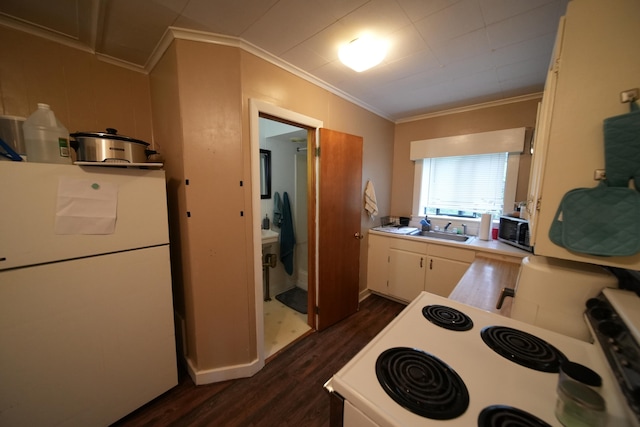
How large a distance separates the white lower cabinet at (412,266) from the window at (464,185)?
75cm

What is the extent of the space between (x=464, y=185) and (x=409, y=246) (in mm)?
1070

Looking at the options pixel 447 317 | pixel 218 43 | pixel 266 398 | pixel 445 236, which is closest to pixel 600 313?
pixel 447 317

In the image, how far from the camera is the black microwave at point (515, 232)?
6.60 ft

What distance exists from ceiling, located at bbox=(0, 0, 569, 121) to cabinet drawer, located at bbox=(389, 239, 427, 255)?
166 centimetres

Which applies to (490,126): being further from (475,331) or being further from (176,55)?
(176,55)

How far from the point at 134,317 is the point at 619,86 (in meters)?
2.44

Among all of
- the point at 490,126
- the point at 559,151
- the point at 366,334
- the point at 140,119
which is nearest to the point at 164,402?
the point at 366,334

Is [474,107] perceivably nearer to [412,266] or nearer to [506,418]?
[412,266]

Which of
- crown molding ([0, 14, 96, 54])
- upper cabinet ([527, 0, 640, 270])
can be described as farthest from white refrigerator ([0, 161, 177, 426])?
upper cabinet ([527, 0, 640, 270])

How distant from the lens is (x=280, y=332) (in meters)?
2.26

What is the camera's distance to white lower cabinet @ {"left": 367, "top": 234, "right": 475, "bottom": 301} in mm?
2338

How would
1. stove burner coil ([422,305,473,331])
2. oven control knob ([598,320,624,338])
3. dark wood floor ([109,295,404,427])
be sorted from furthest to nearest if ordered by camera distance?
dark wood floor ([109,295,404,427])
stove burner coil ([422,305,473,331])
oven control knob ([598,320,624,338])

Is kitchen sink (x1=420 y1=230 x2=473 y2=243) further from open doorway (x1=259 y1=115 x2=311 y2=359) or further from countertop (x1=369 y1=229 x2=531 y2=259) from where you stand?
open doorway (x1=259 y1=115 x2=311 y2=359)

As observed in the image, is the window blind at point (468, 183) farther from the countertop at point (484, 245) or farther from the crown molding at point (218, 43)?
the crown molding at point (218, 43)
